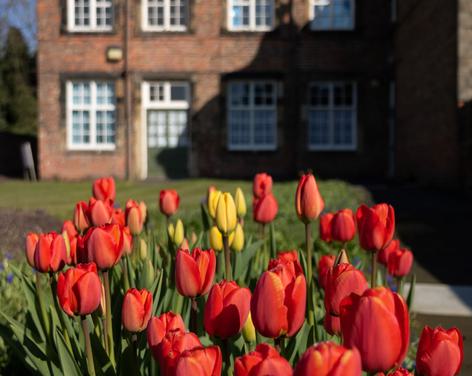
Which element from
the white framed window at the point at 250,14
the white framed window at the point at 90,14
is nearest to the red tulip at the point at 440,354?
the white framed window at the point at 250,14

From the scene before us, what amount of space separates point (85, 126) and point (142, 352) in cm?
1970

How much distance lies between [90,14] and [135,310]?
67.6 feet

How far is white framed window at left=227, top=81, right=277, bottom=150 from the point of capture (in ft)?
66.8

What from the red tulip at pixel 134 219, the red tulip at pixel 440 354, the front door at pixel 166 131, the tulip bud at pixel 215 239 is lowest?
the red tulip at pixel 440 354

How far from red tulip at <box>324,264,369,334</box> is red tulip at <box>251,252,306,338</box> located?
120mm

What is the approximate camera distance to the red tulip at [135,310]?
138cm

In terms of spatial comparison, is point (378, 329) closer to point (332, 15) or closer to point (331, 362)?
point (331, 362)

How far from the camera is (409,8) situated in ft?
56.7

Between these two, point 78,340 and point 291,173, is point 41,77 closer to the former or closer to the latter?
point 291,173

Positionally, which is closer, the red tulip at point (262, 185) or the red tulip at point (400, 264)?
the red tulip at point (400, 264)

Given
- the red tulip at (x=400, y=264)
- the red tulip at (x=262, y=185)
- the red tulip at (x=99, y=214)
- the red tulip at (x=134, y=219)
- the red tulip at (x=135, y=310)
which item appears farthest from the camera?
the red tulip at (x=262, y=185)

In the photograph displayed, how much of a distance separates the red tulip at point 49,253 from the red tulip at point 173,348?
754 millimetres

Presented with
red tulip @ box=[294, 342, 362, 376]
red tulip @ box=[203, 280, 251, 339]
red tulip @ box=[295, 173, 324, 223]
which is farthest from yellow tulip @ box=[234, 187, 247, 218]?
red tulip @ box=[294, 342, 362, 376]

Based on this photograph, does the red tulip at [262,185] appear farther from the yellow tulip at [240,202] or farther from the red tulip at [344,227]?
the red tulip at [344,227]
